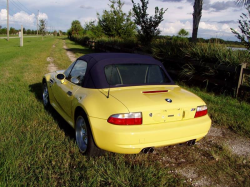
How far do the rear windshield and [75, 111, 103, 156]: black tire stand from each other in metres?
0.66

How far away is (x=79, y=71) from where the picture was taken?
404cm

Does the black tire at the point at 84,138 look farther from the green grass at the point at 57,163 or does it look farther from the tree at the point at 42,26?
the tree at the point at 42,26

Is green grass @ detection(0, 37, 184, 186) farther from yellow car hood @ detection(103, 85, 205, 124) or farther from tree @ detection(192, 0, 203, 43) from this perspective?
tree @ detection(192, 0, 203, 43)

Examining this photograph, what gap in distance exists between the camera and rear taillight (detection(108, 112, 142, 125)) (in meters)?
2.78

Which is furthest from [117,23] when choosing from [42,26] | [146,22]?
[42,26]

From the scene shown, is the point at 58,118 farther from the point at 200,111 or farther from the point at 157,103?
the point at 200,111

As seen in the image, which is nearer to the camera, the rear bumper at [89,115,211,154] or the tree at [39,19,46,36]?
the rear bumper at [89,115,211,154]

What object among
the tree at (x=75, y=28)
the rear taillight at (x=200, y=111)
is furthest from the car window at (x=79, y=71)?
the tree at (x=75, y=28)

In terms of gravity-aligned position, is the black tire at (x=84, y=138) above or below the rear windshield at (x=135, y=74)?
below

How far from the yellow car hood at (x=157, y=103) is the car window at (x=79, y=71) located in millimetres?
772

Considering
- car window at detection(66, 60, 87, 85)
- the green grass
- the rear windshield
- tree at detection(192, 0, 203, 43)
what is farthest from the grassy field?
tree at detection(192, 0, 203, 43)

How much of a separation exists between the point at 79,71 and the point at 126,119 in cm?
162

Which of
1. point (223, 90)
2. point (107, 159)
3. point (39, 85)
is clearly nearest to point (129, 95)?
point (107, 159)

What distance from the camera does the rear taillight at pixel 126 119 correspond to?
109 inches
